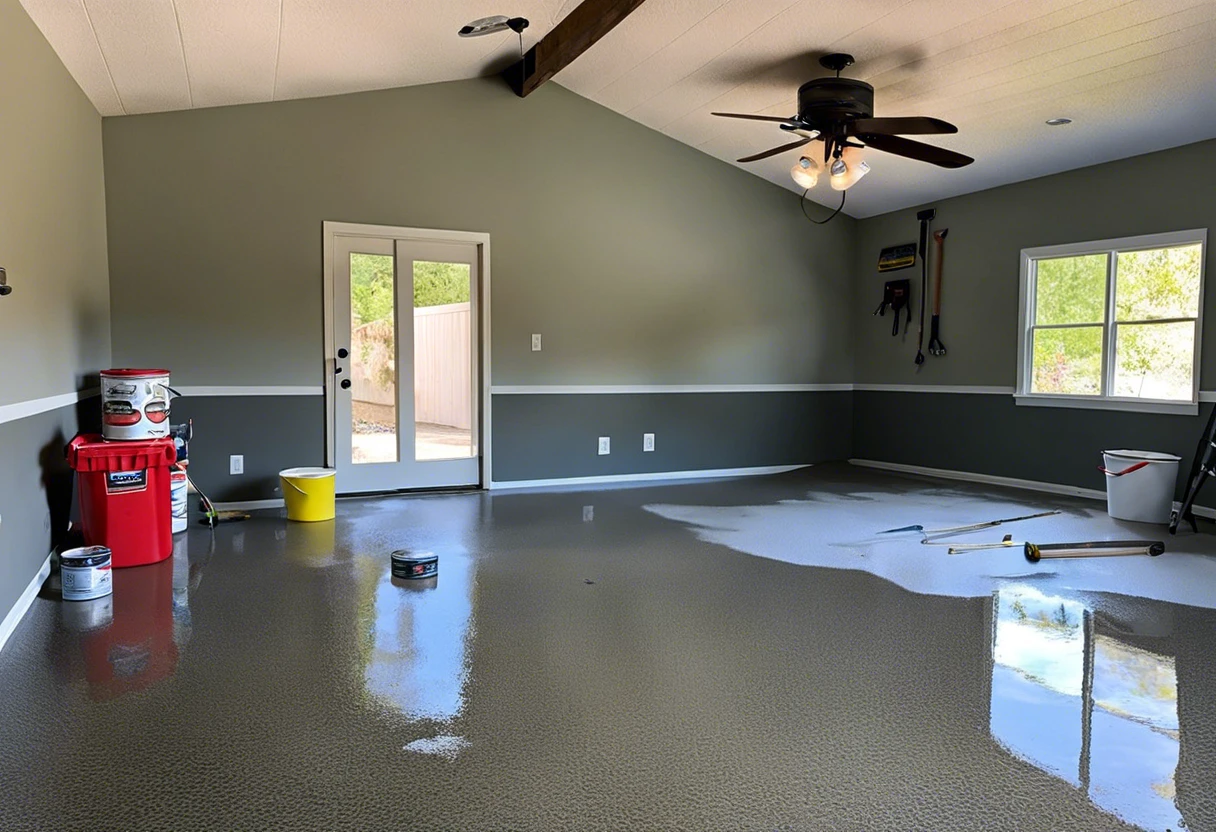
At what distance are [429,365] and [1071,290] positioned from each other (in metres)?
4.81

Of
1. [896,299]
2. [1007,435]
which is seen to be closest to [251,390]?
[896,299]

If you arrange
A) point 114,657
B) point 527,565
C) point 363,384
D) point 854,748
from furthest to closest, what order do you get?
point 363,384 → point 527,565 → point 114,657 → point 854,748

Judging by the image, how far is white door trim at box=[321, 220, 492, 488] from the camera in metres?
5.44

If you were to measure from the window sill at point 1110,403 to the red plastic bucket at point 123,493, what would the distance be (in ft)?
19.4

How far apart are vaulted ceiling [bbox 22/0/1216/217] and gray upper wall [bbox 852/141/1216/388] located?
0.63 ft

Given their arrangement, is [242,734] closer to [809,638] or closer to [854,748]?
[854,748]

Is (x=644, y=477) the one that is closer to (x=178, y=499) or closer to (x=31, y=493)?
(x=178, y=499)

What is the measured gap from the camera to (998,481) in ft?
21.2

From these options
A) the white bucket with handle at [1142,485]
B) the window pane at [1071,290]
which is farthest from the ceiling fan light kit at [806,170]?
the white bucket with handle at [1142,485]

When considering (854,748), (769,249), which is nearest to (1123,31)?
(769,249)

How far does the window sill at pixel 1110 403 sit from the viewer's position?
5.25 metres

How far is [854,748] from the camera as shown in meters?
2.07

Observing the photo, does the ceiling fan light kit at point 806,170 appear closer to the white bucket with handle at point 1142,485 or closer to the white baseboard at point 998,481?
the white bucket with handle at point 1142,485

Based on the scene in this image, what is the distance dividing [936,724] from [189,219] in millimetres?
5028
